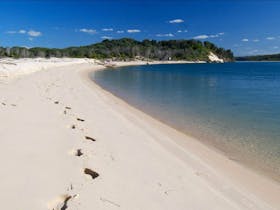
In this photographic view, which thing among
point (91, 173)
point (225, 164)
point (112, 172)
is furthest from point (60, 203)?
point (225, 164)

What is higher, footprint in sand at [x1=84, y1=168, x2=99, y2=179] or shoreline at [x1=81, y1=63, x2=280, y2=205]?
footprint in sand at [x1=84, y1=168, x2=99, y2=179]

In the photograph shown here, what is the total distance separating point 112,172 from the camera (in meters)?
5.08

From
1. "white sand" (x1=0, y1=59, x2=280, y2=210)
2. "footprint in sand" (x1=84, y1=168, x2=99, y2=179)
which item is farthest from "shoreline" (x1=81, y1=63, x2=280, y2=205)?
"footprint in sand" (x1=84, y1=168, x2=99, y2=179)

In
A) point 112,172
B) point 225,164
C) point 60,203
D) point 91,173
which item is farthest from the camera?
point 225,164

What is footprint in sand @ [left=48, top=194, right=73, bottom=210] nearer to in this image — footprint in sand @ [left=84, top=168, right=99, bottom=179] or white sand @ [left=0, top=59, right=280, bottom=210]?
A: white sand @ [left=0, top=59, right=280, bottom=210]

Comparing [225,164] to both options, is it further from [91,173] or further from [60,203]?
[60,203]

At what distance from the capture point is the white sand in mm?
4051

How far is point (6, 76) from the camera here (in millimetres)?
23016

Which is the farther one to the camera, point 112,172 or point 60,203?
point 112,172

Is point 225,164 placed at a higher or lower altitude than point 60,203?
lower

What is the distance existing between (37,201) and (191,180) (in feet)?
9.67

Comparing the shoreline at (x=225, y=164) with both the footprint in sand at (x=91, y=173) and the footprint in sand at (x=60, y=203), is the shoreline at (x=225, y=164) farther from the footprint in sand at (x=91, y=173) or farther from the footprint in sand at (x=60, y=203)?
the footprint in sand at (x=60, y=203)

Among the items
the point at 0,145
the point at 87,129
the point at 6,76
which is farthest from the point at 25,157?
the point at 6,76

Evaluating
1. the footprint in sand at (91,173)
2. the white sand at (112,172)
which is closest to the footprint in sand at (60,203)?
the white sand at (112,172)
